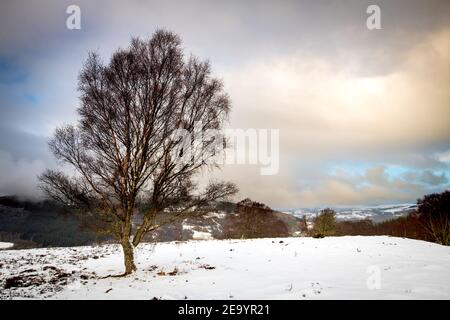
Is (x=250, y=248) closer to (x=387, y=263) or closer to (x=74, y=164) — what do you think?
(x=387, y=263)

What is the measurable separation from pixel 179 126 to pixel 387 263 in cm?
1245

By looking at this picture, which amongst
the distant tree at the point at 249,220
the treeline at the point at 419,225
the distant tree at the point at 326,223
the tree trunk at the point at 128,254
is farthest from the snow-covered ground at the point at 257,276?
the distant tree at the point at 249,220

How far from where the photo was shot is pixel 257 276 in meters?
12.5

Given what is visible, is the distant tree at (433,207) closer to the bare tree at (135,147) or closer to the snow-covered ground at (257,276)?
the snow-covered ground at (257,276)

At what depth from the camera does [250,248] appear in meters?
22.2

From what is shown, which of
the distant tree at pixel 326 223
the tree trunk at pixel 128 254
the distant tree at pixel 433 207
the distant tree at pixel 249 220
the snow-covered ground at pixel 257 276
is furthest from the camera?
the distant tree at pixel 433 207

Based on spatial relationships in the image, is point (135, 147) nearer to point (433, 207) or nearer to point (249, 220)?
point (249, 220)

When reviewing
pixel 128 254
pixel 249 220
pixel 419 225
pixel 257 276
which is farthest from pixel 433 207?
pixel 128 254

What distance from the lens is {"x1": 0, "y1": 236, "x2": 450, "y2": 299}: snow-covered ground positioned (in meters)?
9.65

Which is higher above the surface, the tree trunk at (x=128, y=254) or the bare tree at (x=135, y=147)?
the bare tree at (x=135, y=147)

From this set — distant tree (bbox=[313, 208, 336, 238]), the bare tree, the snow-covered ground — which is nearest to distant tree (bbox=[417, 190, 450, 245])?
distant tree (bbox=[313, 208, 336, 238])

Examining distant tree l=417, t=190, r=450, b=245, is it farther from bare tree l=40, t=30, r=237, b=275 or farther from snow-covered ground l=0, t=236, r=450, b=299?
bare tree l=40, t=30, r=237, b=275

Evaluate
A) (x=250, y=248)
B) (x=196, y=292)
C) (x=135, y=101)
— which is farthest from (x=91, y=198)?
(x=250, y=248)

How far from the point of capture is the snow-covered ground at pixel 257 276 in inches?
380
